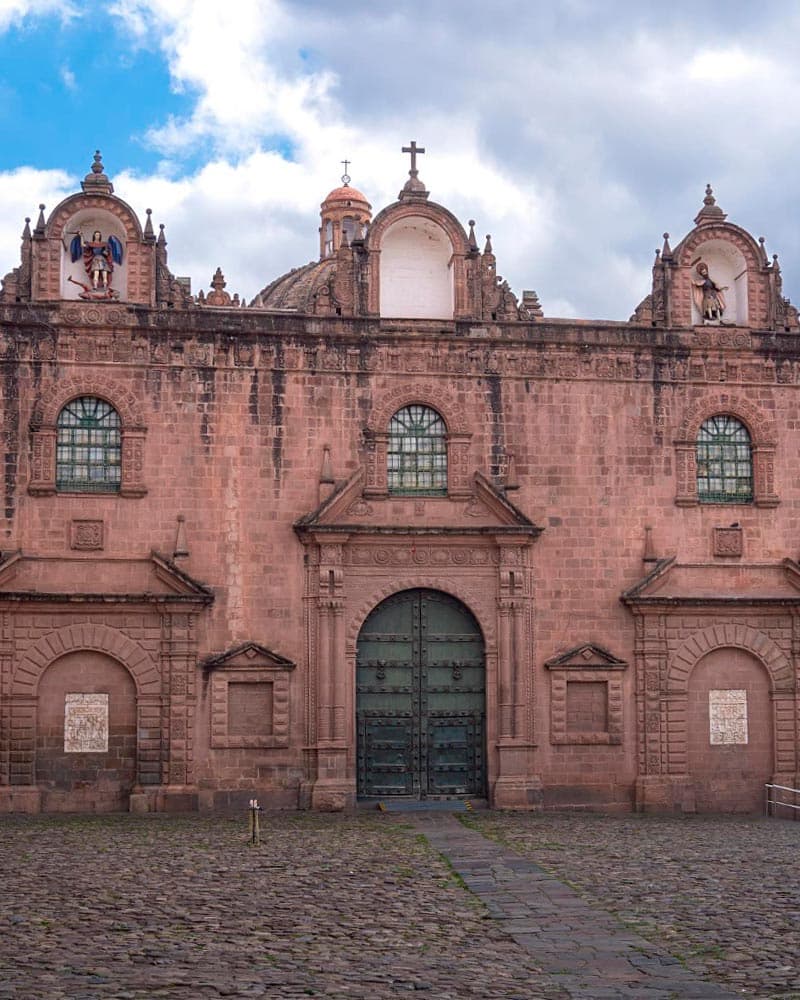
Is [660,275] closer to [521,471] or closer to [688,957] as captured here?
[521,471]

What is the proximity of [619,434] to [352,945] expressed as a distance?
1579 cm

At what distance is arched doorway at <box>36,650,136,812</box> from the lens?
24750 millimetres

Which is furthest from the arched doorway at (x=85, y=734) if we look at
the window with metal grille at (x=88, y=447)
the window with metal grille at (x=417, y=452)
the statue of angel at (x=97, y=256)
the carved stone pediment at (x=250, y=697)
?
the statue of angel at (x=97, y=256)

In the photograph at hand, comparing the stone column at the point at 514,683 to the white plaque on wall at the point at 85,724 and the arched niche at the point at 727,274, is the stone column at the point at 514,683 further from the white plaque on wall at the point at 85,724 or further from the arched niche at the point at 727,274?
the white plaque on wall at the point at 85,724

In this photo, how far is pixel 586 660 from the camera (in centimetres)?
2623

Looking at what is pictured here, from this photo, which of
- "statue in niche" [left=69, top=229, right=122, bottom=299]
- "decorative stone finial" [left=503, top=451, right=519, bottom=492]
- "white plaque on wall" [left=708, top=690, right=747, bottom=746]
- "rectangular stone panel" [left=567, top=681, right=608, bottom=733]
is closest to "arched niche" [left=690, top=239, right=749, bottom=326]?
"decorative stone finial" [left=503, top=451, right=519, bottom=492]

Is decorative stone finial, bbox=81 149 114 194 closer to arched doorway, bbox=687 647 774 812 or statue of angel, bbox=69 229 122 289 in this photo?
statue of angel, bbox=69 229 122 289

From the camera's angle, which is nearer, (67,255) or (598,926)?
(598,926)

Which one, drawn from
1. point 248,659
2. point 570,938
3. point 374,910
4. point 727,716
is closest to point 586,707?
point 727,716

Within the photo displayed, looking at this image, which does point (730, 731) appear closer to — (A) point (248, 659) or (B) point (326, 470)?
(B) point (326, 470)

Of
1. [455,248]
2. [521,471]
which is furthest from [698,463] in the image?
[455,248]

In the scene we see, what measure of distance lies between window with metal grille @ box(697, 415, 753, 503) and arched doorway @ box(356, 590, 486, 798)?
5177mm

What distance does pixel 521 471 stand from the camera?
2664cm

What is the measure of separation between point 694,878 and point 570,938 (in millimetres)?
4045
